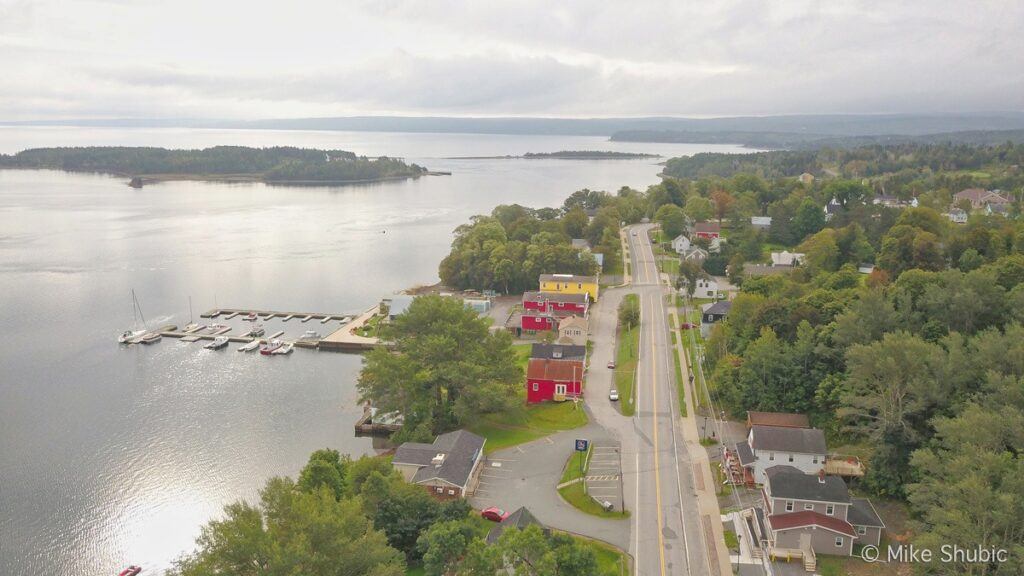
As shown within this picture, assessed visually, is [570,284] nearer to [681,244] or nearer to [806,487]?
[681,244]

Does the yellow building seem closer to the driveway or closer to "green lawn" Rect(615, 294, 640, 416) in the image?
"green lawn" Rect(615, 294, 640, 416)

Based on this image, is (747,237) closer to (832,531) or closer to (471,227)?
(471,227)

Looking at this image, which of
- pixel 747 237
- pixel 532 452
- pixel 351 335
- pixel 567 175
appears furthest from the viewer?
pixel 567 175

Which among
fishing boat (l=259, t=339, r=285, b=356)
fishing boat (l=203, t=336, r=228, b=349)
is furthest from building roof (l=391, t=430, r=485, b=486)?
fishing boat (l=203, t=336, r=228, b=349)

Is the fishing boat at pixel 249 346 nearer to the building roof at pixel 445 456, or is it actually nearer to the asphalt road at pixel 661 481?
the building roof at pixel 445 456

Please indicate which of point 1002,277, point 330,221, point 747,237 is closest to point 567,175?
point 330,221

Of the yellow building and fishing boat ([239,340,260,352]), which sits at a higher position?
the yellow building
